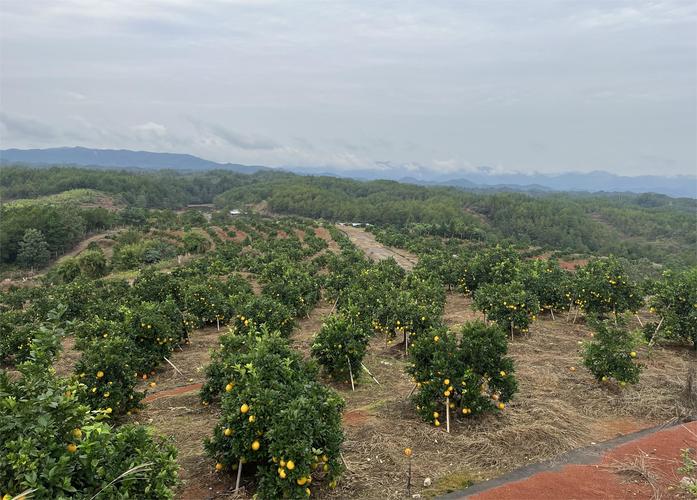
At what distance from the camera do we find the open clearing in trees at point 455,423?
7.14 meters

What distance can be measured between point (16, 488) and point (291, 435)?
2.98 m

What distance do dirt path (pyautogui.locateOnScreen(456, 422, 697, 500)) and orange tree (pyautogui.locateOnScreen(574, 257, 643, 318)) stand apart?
898 cm

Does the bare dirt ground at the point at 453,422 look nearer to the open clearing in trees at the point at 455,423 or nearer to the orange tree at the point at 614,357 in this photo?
the open clearing in trees at the point at 455,423

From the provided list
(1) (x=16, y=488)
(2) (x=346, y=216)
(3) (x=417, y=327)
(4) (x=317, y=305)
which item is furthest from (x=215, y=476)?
(2) (x=346, y=216)

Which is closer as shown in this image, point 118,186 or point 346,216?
point 346,216

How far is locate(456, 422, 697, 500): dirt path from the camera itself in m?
6.73

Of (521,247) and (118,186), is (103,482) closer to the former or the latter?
(521,247)

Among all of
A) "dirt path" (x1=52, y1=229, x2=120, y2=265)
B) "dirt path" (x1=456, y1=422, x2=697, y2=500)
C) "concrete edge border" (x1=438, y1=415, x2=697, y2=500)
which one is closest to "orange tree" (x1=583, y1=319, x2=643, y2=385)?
"concrete edge border" (x1=438, y1=415, x2=697, y2=500)

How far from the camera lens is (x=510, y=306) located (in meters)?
15.2

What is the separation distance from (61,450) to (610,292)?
58.3 ft

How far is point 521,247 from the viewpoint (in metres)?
59.7

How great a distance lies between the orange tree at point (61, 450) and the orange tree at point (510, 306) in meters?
12.7

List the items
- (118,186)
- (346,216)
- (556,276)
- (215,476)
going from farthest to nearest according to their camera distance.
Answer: (118,186)
(346,216)
(556,276)
(215,476)

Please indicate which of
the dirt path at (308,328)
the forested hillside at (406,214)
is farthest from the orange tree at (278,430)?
the forested hillside at (406,214)
